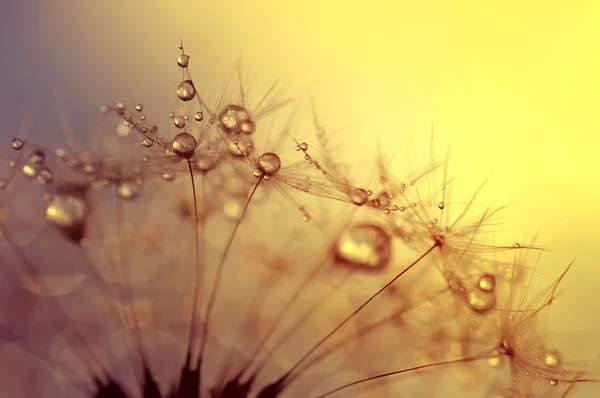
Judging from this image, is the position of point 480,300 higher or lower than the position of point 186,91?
lower

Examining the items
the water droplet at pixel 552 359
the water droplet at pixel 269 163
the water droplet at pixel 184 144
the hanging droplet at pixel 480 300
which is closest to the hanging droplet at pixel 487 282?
the hanging droplet at pixel 480 300

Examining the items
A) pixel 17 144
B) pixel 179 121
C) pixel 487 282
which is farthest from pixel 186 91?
pixel 487 282

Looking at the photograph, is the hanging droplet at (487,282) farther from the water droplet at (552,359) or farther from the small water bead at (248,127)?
the small water bead at (248,127)

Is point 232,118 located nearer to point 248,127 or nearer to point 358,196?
point 248,127

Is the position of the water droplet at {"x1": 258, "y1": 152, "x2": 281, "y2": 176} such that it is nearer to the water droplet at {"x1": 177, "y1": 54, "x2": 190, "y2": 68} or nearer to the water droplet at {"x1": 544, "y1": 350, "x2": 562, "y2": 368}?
the water droplet at {"x1": 177, "y1": 54, "x2": 190, "y2": 68}

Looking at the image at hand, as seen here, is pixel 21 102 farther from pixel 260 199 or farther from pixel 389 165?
pixel 389 165

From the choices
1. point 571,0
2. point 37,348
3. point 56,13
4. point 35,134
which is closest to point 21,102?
point 35,134
